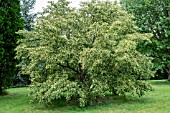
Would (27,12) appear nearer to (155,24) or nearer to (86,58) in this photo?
(155,24)

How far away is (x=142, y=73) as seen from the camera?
1134cm

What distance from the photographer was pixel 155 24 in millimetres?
21531

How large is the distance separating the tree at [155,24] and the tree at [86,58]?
970 cm

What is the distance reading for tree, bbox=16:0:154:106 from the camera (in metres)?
A: 10.1

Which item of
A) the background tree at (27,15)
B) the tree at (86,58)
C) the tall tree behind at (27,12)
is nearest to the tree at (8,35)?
the tree at (86,58)

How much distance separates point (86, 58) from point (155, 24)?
13.2 metres

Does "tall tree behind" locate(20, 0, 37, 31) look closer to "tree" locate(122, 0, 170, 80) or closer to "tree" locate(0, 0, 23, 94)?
"tree" locate(122, 0, 170, 80)

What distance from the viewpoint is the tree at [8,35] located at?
1444 cm

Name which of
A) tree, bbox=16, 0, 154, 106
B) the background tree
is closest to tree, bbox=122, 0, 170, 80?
tree, bbox=16, 0, 154, 106

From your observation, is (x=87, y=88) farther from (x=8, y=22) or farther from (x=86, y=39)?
(x=8, y=22)

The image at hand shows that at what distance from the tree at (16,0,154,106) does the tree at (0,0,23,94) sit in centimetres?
289

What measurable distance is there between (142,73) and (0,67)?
8057mm

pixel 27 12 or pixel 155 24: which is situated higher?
pixel 27 12

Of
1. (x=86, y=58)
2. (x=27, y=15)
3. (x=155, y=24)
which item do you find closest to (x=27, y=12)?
(x=27, y=15)
